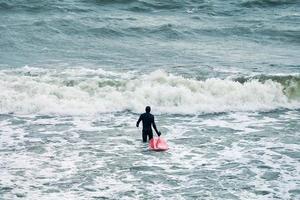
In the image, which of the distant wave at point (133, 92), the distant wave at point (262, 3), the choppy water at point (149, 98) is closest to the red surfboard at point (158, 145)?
the choppy water at point (149, 98)

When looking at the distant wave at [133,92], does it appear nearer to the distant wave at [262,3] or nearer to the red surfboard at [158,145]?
the red surfboard at [158,145]

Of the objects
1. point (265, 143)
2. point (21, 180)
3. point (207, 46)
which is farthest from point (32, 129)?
point (207, 46)

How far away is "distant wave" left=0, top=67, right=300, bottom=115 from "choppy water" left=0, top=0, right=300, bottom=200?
2.2 inches

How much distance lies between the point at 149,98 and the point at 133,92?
0.79m

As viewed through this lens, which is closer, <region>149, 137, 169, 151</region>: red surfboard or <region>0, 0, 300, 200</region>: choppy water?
<region>0, 0, 300, 200</region>: choppy water

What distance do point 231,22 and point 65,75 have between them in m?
13.3

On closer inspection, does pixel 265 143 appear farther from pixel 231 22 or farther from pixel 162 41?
pixel 231 22

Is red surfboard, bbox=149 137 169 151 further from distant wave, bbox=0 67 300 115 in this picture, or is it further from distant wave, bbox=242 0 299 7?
distant wave, bbox=242 0 299 7

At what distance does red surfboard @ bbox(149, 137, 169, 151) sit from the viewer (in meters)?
17.0

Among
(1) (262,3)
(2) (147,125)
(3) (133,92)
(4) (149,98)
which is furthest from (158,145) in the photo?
(1) (262,3)

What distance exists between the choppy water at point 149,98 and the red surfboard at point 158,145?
0.31 metres

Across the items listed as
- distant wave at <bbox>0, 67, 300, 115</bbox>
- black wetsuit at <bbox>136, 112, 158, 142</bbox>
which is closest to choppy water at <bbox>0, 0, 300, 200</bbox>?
distant wave at <bbox>0, 67, 300, 115</bbox>

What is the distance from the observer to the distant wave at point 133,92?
70.3 feet

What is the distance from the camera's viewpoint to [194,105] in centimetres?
2186
